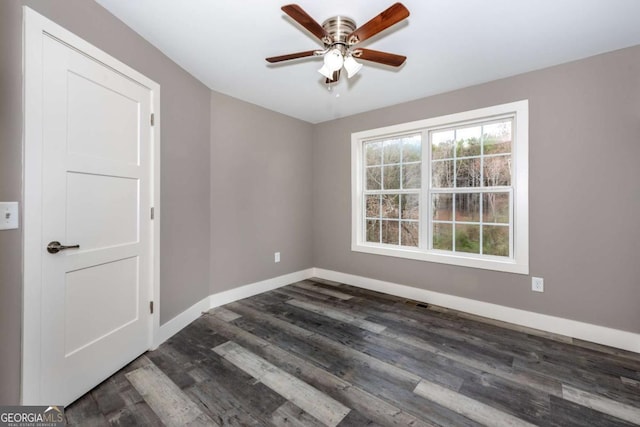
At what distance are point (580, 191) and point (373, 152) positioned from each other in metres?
2.23

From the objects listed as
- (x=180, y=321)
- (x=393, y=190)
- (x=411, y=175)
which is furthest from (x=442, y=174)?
(x=180, y=321)

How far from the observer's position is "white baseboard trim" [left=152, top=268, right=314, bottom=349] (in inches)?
95.8

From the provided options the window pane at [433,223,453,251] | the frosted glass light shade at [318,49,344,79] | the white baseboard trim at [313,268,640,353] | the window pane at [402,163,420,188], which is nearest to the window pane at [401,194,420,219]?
the window pane at [402,163,420,188]

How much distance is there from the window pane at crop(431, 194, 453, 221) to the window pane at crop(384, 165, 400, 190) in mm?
530

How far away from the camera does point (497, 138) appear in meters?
2.94

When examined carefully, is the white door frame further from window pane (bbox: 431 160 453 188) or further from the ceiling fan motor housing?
window pane (bbox: 431 160 453 188)

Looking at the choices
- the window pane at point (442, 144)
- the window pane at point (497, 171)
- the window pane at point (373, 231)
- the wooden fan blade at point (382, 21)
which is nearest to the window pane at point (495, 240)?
the window pane at point (497, 171)

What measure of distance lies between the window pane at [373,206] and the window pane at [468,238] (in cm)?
106

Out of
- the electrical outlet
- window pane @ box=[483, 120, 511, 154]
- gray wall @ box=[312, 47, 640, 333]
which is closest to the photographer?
gray wall @ box=[312, 47, 640, 333]

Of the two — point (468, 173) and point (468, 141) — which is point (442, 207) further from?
point (468, 141)

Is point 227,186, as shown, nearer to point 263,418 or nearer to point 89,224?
point 89,224

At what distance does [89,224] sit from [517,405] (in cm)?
286

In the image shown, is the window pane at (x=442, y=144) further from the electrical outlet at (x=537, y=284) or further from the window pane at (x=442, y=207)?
the electrical outlet at (x=537, y=284)

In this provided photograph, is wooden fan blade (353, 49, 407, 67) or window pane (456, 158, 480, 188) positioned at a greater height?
wooden fan blade (353, 49, 407, 67)
